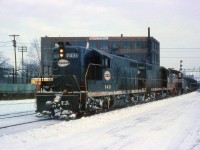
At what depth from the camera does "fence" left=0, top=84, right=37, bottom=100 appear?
3334 centimetres

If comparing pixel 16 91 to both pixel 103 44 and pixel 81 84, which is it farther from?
pixel 103 44

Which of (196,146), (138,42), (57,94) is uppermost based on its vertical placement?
(138,42)

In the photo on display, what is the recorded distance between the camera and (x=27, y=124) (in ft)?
48.8

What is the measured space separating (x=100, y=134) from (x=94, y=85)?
6.47 metres

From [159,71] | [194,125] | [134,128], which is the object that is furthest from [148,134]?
[159,71]

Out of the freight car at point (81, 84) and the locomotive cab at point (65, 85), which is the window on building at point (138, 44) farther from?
the locomotive cab at point (65, 85)

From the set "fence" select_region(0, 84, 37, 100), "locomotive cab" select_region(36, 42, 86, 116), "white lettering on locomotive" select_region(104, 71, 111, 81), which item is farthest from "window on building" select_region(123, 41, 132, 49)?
"locomotive cab" select_region(36, 42, 86, 116)

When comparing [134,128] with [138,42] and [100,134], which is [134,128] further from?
[138,42]

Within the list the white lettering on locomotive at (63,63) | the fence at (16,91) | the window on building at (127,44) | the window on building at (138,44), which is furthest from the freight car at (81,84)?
the window on building at (127,44)

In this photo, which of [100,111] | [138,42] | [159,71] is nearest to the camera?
[100,111]

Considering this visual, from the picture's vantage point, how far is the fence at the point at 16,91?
3334 cm

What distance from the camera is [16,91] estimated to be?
3550 centimetres

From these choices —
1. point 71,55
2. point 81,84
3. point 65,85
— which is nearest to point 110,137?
point 81,84

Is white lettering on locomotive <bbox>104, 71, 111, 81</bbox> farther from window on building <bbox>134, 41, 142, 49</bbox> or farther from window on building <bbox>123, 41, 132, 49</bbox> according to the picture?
window on building <bbox>123, 41, 132, 49</bbox>
